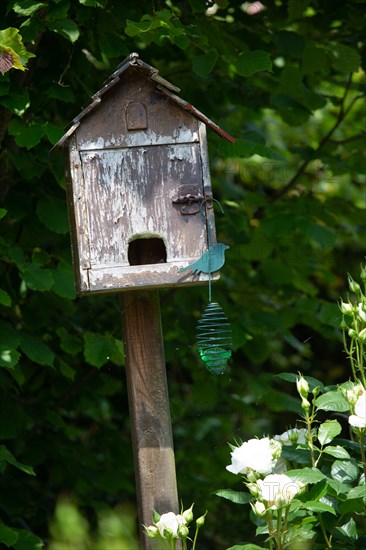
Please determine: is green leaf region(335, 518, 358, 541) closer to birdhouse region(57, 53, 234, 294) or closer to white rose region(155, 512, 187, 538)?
white rose region(155, 512, 187, 538)

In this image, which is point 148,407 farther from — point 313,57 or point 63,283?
point 313,57

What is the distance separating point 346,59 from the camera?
280cm

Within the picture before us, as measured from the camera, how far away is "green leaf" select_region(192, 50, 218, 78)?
2529 millimetres

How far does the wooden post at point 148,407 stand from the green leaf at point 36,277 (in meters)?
0.51

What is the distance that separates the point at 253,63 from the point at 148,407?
1103 mm

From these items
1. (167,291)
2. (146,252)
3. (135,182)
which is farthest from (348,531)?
(167,291)

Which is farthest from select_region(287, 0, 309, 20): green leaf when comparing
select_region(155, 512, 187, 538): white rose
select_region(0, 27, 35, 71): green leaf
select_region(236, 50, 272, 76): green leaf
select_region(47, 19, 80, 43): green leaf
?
select_region(155, 512, 187, 538): white rose

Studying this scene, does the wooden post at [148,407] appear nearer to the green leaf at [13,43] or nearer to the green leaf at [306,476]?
the green leaf at [306,476]

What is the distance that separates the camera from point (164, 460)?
2.00m

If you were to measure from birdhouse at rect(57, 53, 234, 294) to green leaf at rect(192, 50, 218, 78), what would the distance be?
1.75 feet

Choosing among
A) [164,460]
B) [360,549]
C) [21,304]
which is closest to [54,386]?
[21,304]

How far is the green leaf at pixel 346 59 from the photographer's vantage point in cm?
279

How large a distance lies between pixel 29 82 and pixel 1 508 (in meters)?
1.47

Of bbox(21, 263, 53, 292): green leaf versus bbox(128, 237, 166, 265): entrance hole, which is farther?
bbox(21, 263, 53, 292): green leaf
